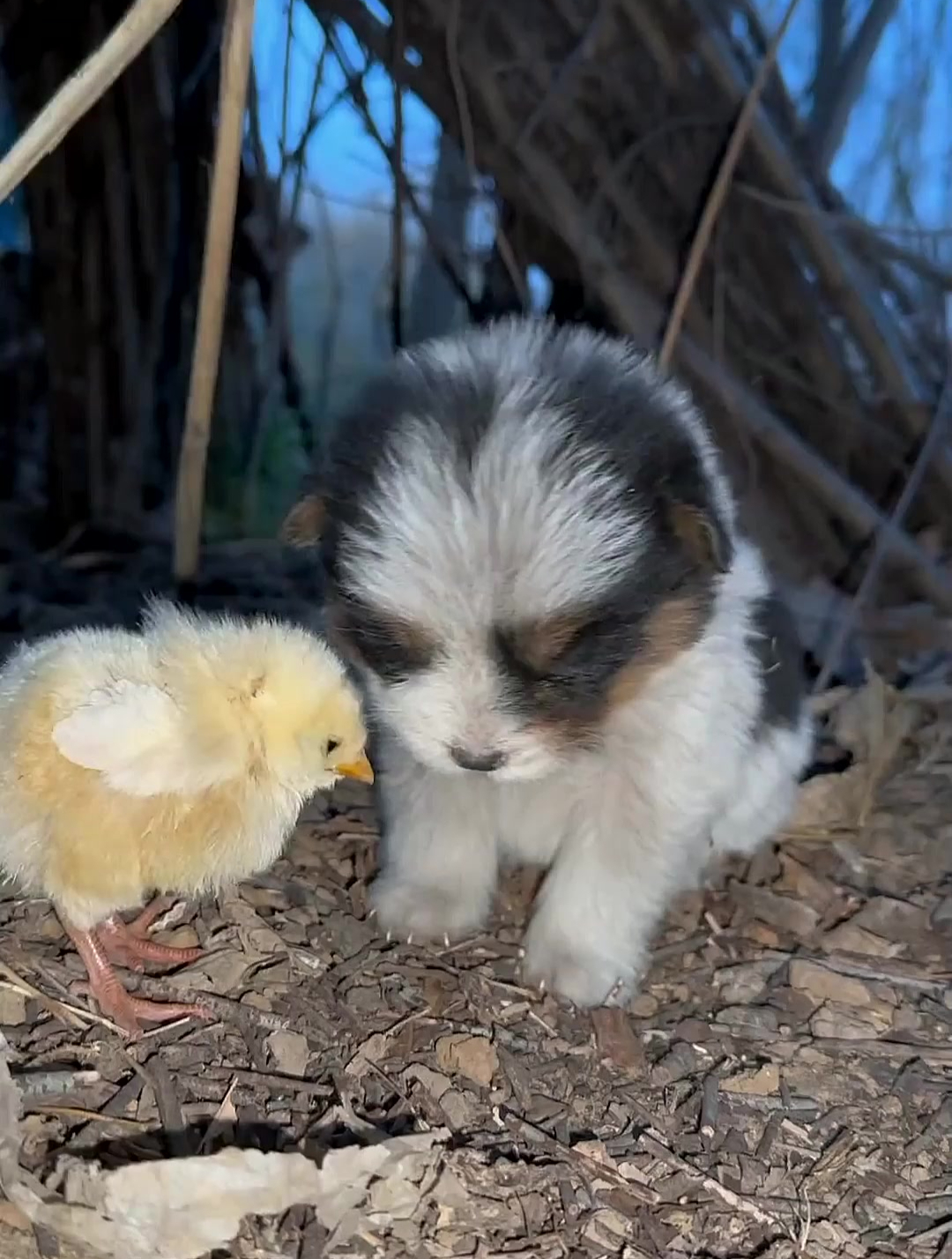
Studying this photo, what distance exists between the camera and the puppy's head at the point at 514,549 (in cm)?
209

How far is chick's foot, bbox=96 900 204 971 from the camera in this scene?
2438mm

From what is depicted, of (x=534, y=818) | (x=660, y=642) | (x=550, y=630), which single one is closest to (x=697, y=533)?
(x=660, y=642)

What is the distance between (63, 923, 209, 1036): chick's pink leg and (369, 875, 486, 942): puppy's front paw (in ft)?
1.72

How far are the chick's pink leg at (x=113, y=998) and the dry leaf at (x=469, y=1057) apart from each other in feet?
1.46

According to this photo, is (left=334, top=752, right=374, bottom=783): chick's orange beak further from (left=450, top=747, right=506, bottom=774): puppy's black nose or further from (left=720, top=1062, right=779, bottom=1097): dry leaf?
(left=720, top=1062, right=779, bottom=1097): dry leaf

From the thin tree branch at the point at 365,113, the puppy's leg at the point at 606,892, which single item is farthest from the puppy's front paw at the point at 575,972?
the thin tree branch at the point at 365,113

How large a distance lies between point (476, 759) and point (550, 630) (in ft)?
0.80

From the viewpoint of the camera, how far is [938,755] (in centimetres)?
366

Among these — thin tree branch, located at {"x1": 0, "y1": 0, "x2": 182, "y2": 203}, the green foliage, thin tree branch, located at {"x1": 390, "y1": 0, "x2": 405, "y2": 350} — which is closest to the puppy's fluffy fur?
thin tree branch, located at {"x1": 0, "y1": 0, "x2": 182, "y2": 203}

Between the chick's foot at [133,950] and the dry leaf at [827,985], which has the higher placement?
the dry leaf at [827,985]

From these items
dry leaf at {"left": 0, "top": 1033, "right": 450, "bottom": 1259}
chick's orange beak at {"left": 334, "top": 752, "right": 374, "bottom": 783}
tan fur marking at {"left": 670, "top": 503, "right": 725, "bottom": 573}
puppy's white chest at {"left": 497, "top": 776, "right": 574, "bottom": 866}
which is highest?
tan fur marking at {"left": 670, "top": 503, "right": 725, "bottom": 573}

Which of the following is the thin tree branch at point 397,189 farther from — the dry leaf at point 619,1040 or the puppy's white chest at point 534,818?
the dry leaf at point 619,1040

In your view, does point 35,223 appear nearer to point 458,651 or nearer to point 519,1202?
point 458,651

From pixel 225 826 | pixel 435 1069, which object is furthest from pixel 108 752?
pixel 435 1069
